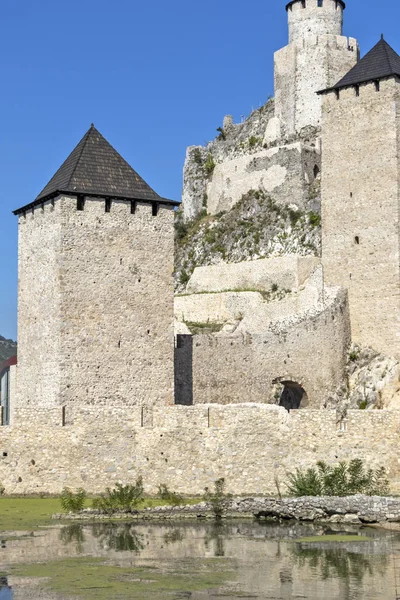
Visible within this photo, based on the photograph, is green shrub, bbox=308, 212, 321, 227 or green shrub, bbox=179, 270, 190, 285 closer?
green shrub, bbox=308, 212, 321, 227

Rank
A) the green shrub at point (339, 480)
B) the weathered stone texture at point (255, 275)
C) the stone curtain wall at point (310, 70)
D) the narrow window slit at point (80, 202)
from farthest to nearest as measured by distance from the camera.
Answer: the stone curtain wall at point (310, 70) < the weathered stone texture at point (255, 275) < the narrow window slit at point (80, 202) < the green shrub at point (339, 480)

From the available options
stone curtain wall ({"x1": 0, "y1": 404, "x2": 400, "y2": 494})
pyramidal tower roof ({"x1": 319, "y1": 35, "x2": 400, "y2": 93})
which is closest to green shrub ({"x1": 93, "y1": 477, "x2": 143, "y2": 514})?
stone curtain wall ({"x1": 0, "y1": 404, "x2": 400, "y2": 494})

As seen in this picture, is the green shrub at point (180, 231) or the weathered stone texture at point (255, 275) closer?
the weathered stone texture at point (255, 275)

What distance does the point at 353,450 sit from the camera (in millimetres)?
24828

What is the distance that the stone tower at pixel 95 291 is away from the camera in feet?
90.1

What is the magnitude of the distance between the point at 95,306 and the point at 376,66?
1310 cm

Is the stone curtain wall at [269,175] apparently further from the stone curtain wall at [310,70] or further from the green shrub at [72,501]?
the green shrub at [72,501]

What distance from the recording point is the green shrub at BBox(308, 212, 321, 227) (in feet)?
139

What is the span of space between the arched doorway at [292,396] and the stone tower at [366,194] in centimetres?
237

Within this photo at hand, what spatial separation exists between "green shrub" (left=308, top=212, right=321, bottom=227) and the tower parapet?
832cm

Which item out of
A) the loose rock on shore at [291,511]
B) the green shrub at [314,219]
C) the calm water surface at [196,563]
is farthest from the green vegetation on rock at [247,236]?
the calm water surface at [196,563]

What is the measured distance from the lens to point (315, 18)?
47406 millimetres

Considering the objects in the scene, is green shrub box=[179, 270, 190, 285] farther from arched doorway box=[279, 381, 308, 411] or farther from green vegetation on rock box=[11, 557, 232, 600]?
green vegetation on rock box=[11, 557, 232, 600]

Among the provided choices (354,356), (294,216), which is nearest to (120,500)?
(354,356)
